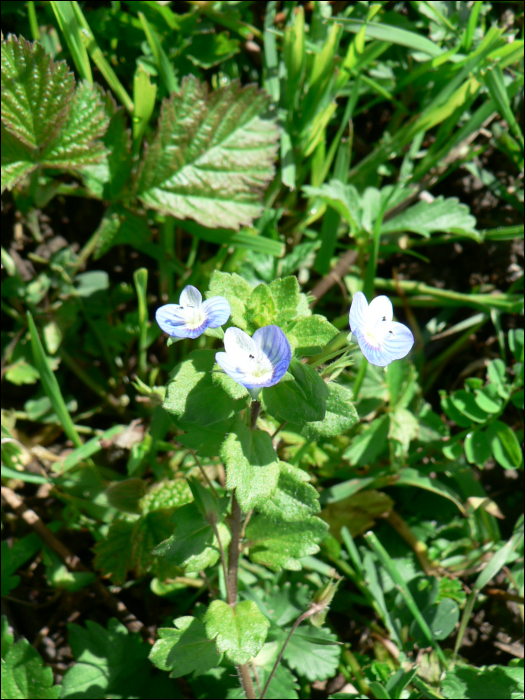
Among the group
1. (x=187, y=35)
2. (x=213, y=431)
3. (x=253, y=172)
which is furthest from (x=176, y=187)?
(x=213, y=431)

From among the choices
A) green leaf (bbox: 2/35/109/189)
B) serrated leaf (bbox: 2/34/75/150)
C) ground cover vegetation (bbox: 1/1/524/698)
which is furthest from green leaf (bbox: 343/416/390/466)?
serrated leaf (bbox: 2/34/75/150)

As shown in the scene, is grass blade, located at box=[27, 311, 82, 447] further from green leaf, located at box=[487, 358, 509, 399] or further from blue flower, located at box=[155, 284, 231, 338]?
green leaf, located at box=[487, 358, 509, 399]

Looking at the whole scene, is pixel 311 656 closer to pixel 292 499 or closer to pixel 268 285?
pixel 292 499

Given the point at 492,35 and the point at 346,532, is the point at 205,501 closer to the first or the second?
the point at 346,532

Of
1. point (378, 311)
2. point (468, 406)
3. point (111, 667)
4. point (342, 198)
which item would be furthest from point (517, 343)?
point (111, 667)

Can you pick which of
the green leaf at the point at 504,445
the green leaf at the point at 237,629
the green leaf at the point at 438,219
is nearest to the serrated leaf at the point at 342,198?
the green leaf at the point at 438,219

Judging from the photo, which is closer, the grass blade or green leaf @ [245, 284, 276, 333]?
green leaf @ [245, 284, 276, 333]

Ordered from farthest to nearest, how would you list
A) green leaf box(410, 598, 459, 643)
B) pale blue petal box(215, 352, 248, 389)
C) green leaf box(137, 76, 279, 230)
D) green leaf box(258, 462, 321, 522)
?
green leaf box(137, 76, 279, 230)
green leaf box(410, 598, 459, 643)
green leaf box(258, 462, 321, 522)
pale blue petal box(215, 352, 248, 389)
